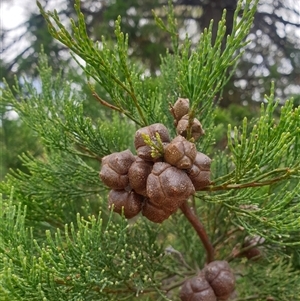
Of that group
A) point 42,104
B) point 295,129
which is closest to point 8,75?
point 42,104

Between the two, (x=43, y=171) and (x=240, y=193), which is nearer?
(x=240, y=193)

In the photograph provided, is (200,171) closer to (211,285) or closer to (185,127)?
(185,127)

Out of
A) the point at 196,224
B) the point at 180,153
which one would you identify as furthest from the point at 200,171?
the point at 196,224

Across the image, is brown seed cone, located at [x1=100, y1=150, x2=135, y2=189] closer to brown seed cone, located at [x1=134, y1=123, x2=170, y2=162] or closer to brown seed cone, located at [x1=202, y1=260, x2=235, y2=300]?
brown seed cone, located at [x1=134, y1=123, x2=170, y2=162]

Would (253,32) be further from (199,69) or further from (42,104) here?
(199,69)

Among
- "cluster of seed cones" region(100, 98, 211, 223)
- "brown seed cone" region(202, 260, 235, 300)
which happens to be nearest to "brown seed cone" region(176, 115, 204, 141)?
"cluster of seed cones" region(100, 98, 211, 223)

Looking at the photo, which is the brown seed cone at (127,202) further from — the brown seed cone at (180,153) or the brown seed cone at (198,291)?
the brown seed cone at (198,291)

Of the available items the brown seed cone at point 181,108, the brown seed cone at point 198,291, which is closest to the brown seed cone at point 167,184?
the brown seed cone at point 181,108
